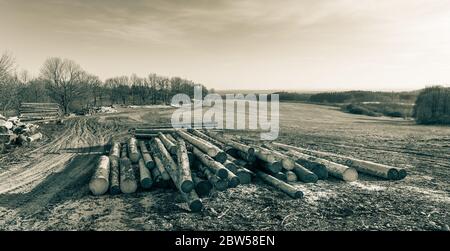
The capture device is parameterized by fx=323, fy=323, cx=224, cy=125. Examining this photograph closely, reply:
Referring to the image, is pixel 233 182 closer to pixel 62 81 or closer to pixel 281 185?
pixel 281 185

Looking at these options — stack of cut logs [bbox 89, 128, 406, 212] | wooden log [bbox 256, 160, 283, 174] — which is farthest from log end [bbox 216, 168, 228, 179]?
wooden log [bbox 256, 160, 283, 174]

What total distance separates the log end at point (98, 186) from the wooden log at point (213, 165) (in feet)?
10.9

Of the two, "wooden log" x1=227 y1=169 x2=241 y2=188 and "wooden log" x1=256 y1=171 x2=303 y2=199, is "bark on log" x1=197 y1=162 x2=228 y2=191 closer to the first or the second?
"wooden log" x1=227 y1=169 x2=241 y2=188

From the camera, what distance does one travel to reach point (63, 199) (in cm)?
941

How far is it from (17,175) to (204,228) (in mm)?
8605

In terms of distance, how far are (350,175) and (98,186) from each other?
8.42 metres

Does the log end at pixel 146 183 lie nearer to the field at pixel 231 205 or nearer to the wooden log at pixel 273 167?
the field at pixel 231 205

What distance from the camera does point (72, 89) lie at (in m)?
49.8

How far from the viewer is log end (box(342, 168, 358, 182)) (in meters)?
11.4

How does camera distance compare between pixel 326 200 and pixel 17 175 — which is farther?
pixel 17 175

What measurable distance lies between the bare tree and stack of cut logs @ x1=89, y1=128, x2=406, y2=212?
4051cm
